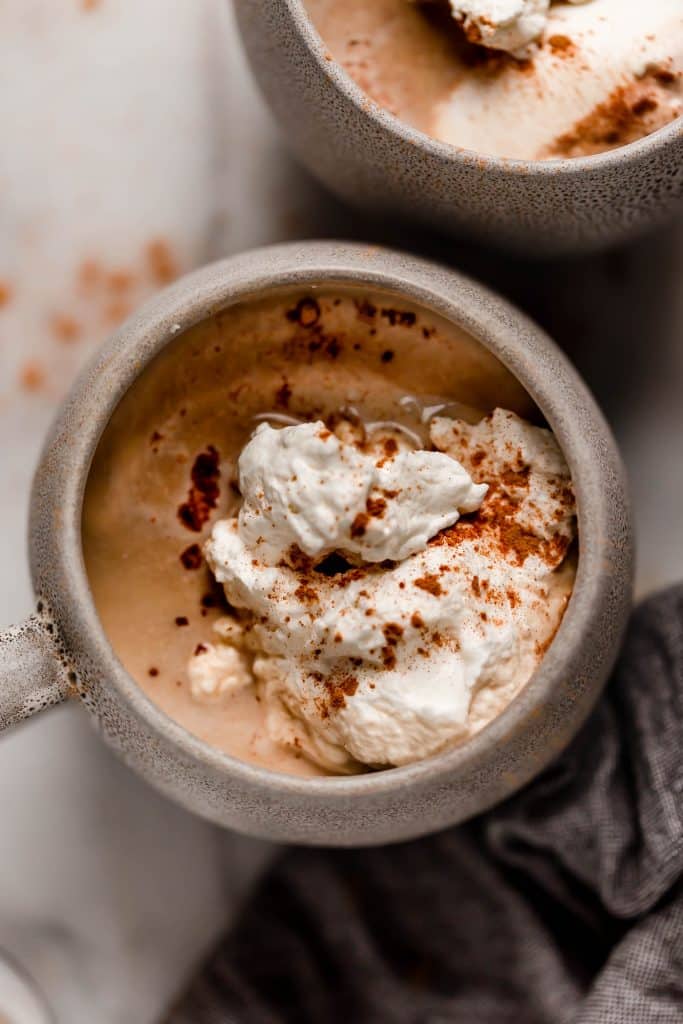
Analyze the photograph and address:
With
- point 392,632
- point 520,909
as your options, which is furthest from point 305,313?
point 520,909

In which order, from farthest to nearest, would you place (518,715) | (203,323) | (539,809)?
(539,809) → (203,323) → (518,715)

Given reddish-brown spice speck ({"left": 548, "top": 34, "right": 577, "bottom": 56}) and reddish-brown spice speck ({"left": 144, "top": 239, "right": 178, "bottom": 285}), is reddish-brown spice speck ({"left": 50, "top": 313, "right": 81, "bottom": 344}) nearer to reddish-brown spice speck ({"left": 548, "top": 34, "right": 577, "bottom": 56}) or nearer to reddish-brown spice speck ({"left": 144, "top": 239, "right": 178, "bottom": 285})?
reddish-brown spice speck ({"left": 144, "top": 239, "right": 178, "bottom": 285})

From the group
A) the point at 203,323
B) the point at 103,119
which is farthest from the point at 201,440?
the point at 103,119

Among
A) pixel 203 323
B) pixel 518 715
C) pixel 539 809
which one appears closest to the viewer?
pixel 518 715

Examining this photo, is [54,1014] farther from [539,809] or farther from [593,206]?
[593,206]

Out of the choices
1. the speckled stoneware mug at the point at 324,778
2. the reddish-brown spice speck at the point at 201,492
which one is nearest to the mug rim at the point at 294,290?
the speckled stoneware mug at the point at 324,778

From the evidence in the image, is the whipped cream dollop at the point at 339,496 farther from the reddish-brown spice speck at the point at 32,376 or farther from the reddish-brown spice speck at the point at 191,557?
the reddish-brown spice speck at the point at 32,376
